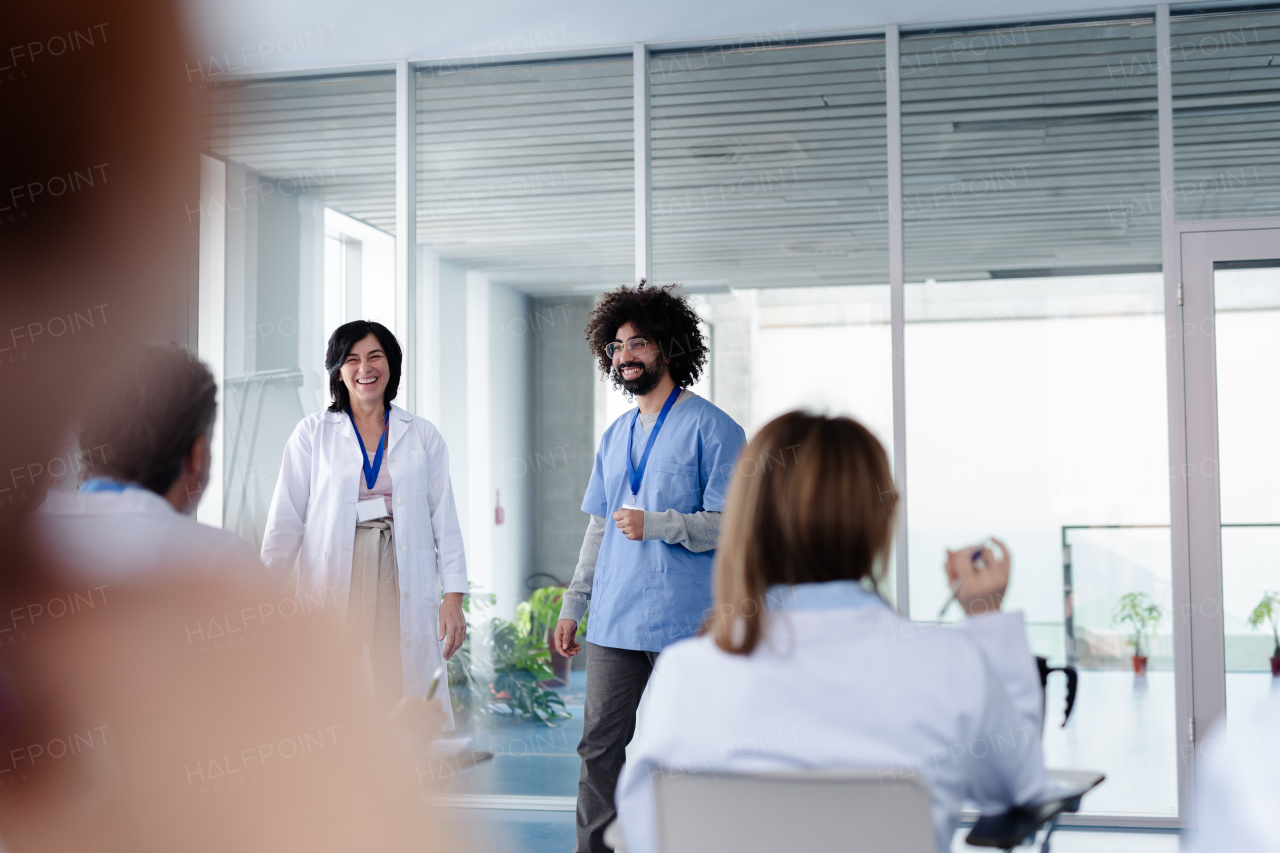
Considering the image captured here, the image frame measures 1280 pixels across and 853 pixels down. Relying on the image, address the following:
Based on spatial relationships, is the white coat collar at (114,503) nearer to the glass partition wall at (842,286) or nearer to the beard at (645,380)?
the beard at (645,380)

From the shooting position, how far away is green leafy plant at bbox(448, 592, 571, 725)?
12.3 ft

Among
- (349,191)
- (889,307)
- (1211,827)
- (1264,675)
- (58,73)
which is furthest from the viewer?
(349,191)

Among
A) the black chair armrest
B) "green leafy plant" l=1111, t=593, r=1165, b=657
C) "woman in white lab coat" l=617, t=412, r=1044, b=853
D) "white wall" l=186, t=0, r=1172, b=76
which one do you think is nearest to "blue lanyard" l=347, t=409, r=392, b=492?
"white wall" l=186, t=0, r=1172, b=76

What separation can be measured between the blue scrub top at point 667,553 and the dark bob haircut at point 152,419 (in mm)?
2372

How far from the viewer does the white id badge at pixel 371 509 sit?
9.19 feet

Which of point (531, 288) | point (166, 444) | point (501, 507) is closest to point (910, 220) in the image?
point (531, 288)

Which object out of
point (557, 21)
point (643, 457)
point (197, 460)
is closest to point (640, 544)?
point (643, 457)

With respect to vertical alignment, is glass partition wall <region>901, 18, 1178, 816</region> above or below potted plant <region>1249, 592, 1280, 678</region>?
above

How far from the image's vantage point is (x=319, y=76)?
4.00m

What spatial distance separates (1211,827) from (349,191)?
3.90 meters

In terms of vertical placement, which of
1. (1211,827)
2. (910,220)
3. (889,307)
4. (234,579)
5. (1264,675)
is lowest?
(1264,675)

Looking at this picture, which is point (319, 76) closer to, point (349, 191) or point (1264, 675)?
point (349, 191)

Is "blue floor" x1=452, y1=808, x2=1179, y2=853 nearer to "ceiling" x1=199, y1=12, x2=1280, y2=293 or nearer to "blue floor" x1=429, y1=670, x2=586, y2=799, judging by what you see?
"blue floor" x1=429, y1=670, x2=586, y2=799

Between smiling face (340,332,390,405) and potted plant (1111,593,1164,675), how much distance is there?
2.53m
